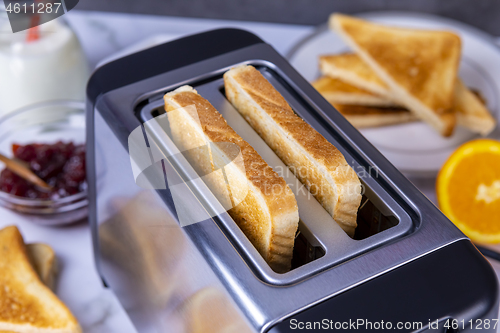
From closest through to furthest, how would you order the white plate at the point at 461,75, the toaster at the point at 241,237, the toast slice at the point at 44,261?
the toaster at the point at 241,237, the toast slice at the point at 44,261, the white plate at the point at 461,75

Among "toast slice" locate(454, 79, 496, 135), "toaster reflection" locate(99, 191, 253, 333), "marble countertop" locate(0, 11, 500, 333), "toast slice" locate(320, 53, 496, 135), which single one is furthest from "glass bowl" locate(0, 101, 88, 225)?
"toast slice" locate(454, 79, 496, 135)

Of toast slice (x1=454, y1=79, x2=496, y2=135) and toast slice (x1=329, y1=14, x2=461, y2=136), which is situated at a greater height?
toast slice (x1=329, y1=14, x2=461, y2=136)

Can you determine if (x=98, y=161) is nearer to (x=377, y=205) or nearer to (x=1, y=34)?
(x=377, y=205)

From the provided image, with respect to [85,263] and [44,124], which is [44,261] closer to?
[85,263]

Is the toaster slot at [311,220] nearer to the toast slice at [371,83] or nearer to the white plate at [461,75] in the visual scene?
the white plate at [461,75]

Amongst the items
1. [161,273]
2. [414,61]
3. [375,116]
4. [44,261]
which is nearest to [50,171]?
[44,261]

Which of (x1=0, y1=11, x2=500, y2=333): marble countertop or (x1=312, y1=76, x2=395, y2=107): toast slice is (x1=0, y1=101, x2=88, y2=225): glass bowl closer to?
(x1=0, y1=11, x2=500, y2=333): marble countertop

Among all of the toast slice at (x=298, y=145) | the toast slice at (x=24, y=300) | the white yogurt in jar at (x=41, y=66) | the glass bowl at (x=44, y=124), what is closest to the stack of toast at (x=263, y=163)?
the toast slice at (x=298, y=145)
